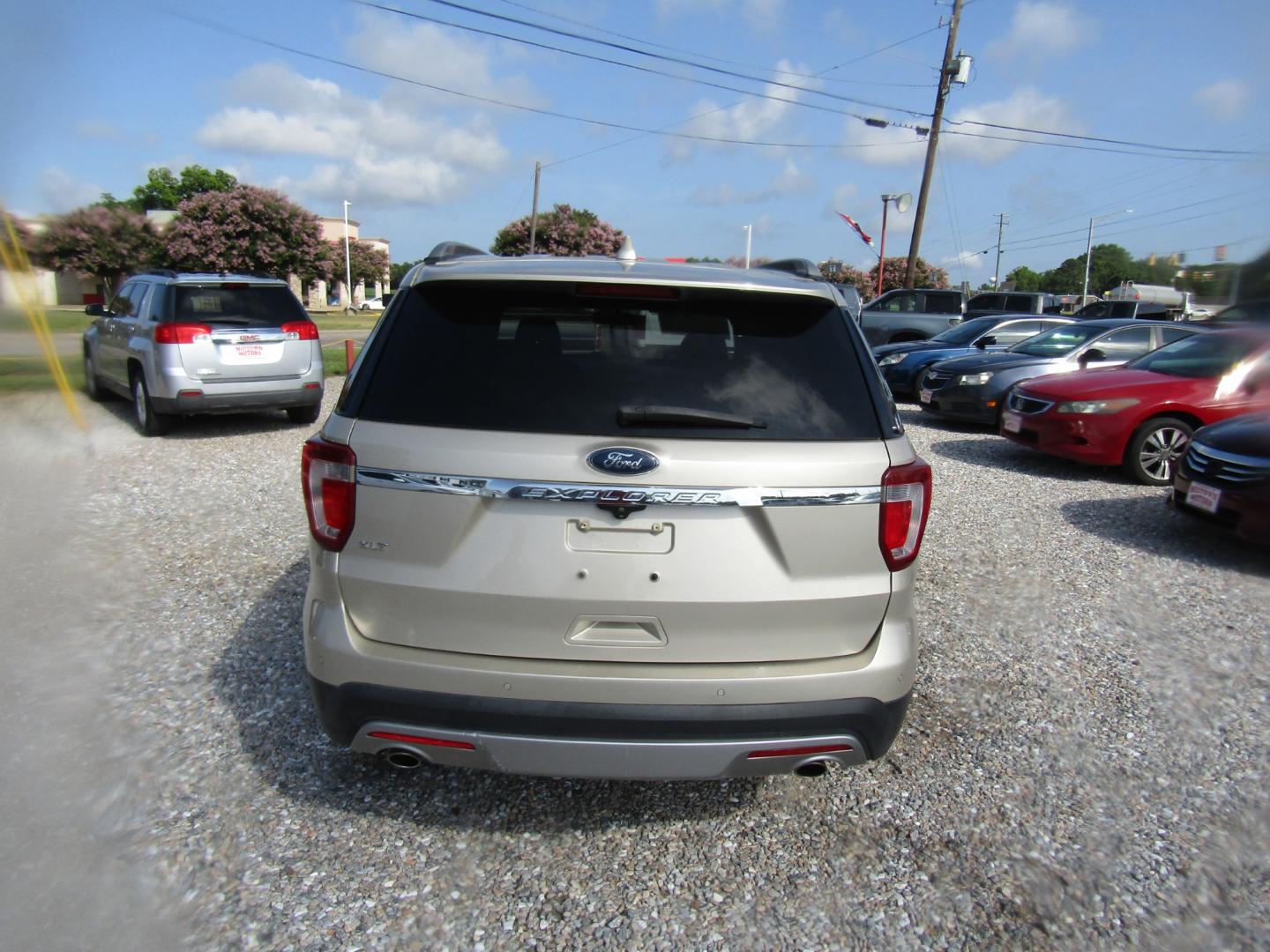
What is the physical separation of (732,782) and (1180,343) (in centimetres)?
798

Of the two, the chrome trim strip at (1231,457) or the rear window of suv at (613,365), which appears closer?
the rear window of suv at (613,365)

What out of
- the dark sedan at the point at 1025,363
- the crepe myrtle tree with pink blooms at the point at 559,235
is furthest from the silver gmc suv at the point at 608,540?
the crepe myrtle tree with pink blooms at the point at 559,235

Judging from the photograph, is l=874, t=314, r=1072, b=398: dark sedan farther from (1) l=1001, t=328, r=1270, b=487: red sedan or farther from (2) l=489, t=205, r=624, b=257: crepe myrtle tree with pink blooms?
(2) l=489, t=205, r=624, b=257: crepe myrtle tree with pink blooms

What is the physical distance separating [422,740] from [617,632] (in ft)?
2.08

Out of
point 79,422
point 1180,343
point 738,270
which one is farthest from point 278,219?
point 738,270

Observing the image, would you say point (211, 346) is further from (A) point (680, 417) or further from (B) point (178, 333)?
(A) point (680, 417)

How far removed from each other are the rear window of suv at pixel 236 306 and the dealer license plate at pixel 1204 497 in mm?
8644

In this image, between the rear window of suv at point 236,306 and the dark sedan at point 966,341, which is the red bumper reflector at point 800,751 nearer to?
the rear window of suv at point 236,306

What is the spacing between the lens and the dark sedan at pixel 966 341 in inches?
545

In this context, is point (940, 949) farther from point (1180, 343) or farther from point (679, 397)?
point (1180, 343)

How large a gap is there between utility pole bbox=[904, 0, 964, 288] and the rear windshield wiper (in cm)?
2382

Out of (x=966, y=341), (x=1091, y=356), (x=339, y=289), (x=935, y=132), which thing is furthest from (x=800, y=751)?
(x=339, y=289)

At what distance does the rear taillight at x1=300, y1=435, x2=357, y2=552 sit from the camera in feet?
7.79

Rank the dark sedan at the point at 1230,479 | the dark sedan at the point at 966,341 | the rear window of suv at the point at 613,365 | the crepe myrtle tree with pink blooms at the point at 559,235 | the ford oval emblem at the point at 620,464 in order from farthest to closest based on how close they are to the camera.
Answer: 1. the crepe myrtle tree with pink blooms at the point at 559,235
2. the dark sedan at the point at 966,341
3. the dark sedan at the point at 1230,479
4. the rear window of suv at the point at 613,365
5. the ford oval emblem at the point at 620,464
